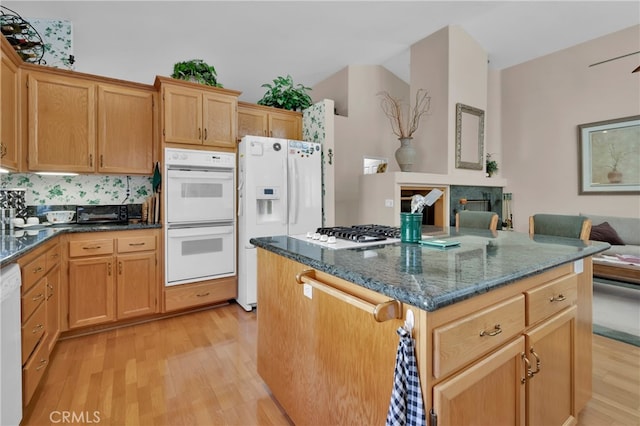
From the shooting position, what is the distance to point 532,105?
203 inches

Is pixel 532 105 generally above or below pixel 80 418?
above

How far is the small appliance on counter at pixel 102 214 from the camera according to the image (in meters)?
3.02

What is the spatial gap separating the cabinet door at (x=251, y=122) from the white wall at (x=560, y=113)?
4469 millimetres

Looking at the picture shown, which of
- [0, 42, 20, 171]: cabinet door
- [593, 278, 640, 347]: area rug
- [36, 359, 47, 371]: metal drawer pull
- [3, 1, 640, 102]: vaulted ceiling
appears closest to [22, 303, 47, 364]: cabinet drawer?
[36, 359, 47, 371]: metal drawer pull

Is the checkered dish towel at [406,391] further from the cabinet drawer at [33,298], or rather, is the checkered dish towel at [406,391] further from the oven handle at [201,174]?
the oven handle at [201,174]

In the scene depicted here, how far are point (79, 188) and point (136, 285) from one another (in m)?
1.20

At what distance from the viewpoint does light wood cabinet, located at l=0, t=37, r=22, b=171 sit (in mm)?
2172

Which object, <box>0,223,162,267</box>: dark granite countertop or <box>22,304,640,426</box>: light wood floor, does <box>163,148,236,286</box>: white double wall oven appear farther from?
<box>22,304,640,426</box>: light wood floor

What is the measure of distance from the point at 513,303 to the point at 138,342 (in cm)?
268

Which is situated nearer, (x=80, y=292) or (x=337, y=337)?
(x=337, y=337)

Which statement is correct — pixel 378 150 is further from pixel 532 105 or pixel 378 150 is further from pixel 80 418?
pixel 80 418

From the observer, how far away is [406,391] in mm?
809

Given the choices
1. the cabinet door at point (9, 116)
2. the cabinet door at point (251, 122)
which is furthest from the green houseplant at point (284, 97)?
the cabinet door at point (9, 116)

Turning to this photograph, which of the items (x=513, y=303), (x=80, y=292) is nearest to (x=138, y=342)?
(x=80, y=292)
